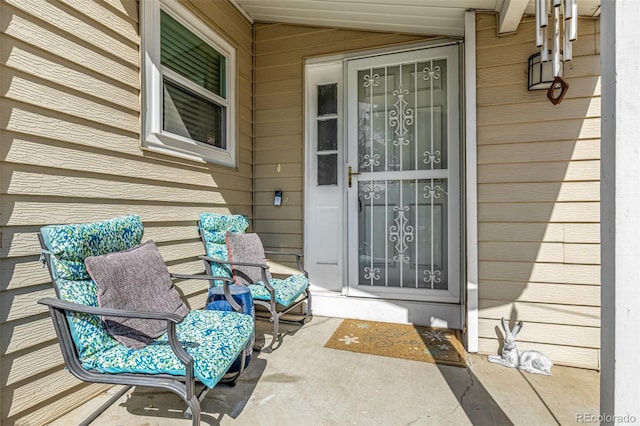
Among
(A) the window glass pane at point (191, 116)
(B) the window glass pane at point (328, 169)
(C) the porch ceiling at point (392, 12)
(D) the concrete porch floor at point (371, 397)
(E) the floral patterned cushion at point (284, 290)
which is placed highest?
(C) the porch ceiling at point (392, 12)

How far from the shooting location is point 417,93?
314cm

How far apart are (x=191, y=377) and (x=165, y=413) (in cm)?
63

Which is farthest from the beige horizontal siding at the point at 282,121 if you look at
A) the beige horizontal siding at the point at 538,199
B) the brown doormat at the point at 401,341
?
the beige horizontal siding at the point at 538,199

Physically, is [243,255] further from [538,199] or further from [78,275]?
[538,199]

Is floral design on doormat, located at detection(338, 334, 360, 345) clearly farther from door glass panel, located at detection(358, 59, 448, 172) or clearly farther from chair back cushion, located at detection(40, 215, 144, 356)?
chair back cushion, located at detection(40, 215, 144, 356)

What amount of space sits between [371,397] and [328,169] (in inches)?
85.9

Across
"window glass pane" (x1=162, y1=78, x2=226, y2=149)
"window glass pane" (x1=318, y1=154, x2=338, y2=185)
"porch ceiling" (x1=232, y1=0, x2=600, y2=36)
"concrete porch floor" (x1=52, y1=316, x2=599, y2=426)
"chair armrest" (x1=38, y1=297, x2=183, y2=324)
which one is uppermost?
"porch ceiling" (x1=232, y1=0, x2=600, y2=36)

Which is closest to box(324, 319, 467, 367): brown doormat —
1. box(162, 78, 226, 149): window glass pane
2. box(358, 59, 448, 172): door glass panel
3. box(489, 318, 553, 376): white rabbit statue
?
box(489, 318, 553, 376): white rabbit statue

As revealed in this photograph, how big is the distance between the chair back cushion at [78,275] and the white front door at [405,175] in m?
2.21

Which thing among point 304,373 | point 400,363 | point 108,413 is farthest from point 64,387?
point 400,363

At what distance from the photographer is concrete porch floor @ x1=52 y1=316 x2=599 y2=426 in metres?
1.71

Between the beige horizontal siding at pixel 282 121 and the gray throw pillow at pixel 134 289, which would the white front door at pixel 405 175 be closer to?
the beige horizontal siding at pixel 282 121

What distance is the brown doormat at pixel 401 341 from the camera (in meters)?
2.44

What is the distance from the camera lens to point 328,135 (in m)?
3.47
